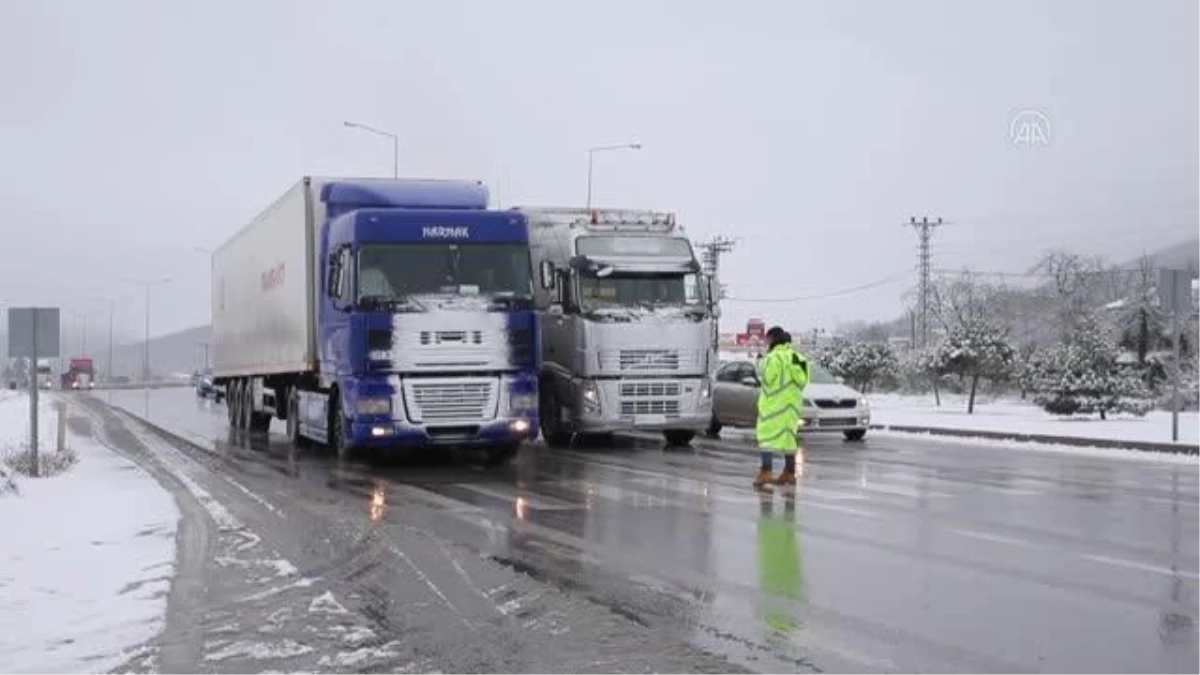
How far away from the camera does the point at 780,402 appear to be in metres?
14.4

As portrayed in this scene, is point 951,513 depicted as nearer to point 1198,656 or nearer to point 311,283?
point 1198,656

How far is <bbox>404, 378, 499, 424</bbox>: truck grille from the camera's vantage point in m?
16.9

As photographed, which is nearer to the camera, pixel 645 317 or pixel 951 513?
pixel 951 513

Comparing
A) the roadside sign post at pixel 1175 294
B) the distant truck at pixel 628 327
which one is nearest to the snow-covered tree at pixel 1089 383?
the roadside sign post at pixel 1175 294

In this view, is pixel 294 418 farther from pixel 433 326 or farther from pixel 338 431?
pixel 433 326

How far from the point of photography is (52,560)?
365 inches

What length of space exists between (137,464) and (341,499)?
21.5ft

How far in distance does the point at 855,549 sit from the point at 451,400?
8.35 m

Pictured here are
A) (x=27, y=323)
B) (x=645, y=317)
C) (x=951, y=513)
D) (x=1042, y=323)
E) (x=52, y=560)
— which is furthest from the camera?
(x=1042, y=323)

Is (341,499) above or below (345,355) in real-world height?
below

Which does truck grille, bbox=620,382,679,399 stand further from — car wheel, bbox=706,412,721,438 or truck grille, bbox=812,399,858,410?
car wheel, bbox=706,412,721,438

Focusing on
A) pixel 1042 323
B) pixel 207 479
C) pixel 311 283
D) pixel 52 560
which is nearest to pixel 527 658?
pixel 52 560

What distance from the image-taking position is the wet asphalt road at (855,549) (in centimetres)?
664

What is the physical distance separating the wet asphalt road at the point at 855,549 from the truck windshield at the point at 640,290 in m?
3.36
